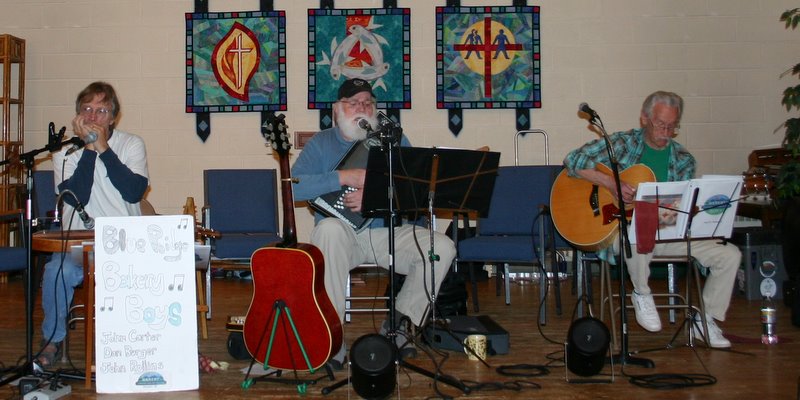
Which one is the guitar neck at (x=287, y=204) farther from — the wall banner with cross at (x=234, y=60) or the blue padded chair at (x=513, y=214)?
the wall banner with cross at (x=234, y=60)

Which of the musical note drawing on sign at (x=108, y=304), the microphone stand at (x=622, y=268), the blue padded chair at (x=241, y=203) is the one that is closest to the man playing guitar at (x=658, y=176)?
the microphone stand at (x=622, y=268)

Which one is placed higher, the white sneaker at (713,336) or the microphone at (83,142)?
the microphone at (83,142)

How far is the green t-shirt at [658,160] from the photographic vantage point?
421 cm

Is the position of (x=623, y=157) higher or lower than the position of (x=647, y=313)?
higher

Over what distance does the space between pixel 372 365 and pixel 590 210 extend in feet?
5.32

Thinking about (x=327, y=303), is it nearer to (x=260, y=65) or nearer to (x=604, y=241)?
(x=604, y=241)

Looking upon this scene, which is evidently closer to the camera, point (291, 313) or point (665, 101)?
point (291, 313)

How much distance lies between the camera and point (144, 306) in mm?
3145

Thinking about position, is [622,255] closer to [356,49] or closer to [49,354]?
[49,354]

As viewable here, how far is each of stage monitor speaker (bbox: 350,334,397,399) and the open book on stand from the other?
53.9 inches

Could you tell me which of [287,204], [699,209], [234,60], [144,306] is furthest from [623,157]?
[234,60]

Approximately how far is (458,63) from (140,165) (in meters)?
3.39

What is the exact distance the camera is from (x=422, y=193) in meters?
3.41

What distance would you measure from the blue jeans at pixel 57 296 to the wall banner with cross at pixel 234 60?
319 cm
